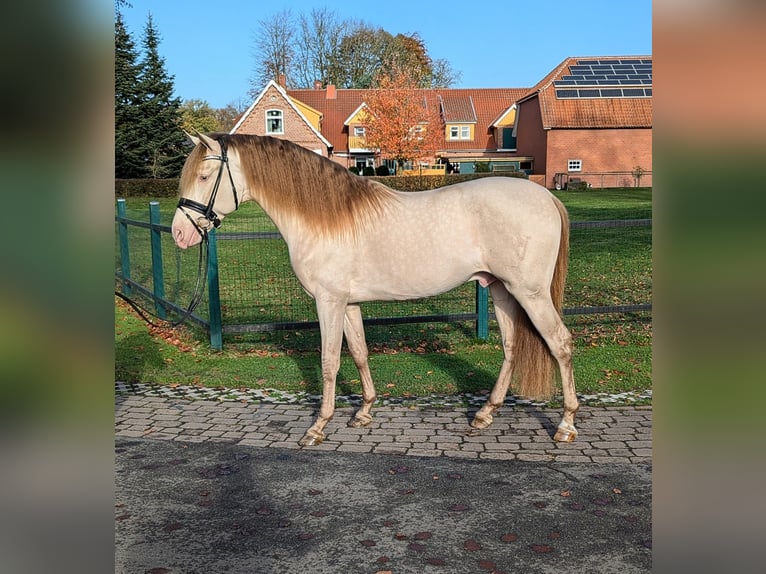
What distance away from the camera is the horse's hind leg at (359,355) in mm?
5566

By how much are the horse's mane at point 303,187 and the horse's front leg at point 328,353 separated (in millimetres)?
571

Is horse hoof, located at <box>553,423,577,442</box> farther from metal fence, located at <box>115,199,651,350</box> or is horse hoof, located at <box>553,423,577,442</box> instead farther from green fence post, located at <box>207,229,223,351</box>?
green fence post, located at <box>207,229,223,351</box>

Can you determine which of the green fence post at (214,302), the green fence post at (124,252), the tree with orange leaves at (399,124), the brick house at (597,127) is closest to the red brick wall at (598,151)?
the brick house at (597,127)

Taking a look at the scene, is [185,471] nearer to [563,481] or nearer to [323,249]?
[323,249]

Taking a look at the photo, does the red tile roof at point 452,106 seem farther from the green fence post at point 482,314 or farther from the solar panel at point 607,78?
the green fence post at point 482,314

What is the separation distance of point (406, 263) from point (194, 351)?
14.0 feet

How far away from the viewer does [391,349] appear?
331 inches

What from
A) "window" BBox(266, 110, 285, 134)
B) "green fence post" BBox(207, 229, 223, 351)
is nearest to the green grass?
"green fence post" BBox(207, 229, 223, 351)

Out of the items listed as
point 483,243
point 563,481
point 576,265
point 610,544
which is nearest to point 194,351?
point 483,243

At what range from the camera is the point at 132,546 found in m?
3.56

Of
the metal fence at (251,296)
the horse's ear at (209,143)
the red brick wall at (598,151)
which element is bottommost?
the metal fence at (251,296)

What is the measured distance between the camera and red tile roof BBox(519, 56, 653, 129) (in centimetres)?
4422

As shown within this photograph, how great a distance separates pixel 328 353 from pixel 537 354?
1671 mm

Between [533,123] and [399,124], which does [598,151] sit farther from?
[399,124]
